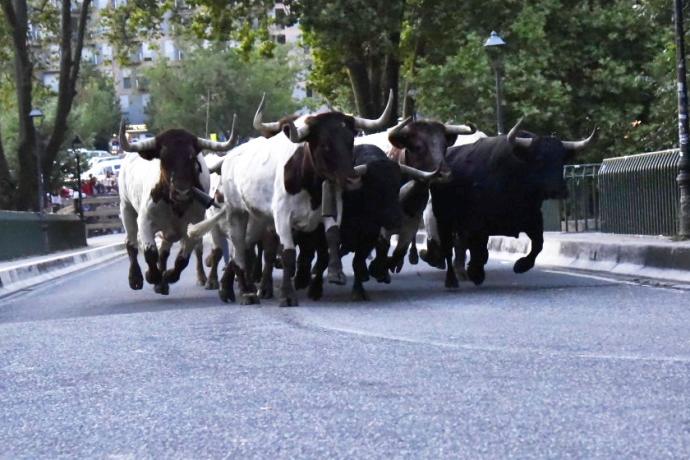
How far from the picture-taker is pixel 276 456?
734 cm

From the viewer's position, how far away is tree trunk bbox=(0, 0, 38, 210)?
148ft

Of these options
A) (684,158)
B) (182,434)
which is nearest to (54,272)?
(684,158)

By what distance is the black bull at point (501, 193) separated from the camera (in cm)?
1827

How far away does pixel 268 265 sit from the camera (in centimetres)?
1792

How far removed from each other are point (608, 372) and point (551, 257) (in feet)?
45.1

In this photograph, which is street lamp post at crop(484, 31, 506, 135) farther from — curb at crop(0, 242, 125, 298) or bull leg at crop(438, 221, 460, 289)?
bull leg at crop(438, 221, 460, 289)

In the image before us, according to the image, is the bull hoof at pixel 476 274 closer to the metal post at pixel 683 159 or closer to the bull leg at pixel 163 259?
the bull leg at pixel 163 259

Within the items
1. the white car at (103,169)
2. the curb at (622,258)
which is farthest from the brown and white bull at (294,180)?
the white car at (103,169)

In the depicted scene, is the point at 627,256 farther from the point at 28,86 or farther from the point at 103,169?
the point at 103,169

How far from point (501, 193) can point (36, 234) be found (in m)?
22.4

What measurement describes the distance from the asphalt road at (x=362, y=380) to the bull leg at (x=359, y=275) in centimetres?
40

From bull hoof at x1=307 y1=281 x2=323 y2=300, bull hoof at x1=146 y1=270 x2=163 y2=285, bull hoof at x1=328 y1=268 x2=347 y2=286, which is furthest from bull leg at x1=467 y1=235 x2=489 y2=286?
bull hoof at x1=146 y1=270 x2=163 y2=285

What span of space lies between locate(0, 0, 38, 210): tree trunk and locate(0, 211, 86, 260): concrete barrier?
150 centimetres

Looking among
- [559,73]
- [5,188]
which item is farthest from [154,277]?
[559,73]
